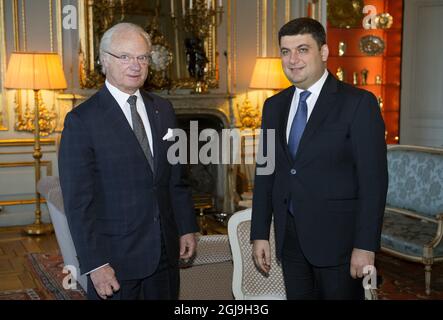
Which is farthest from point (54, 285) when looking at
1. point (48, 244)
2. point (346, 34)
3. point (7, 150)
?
point (346, 34)

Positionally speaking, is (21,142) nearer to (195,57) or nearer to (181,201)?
(195,57)

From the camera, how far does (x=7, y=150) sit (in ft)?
17.7

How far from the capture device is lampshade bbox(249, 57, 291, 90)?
582cm

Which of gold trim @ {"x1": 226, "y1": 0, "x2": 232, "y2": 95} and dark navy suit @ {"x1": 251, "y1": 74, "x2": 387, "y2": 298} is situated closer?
dark navy suit @ {"x1": 251, "y1": 74, "x2": 387, "y2": 298}

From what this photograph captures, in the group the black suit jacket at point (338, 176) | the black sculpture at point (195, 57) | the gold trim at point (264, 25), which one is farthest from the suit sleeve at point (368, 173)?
the gold trim at point (264, 25)

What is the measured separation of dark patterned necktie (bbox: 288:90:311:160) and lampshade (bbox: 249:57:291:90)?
12.6ft

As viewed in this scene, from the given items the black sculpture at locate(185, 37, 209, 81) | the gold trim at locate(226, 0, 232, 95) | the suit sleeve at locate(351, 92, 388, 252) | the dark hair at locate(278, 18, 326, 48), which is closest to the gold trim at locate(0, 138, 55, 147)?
the black sculpture at locate(185, 37, 209, 81)

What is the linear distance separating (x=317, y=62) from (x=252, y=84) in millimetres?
4033

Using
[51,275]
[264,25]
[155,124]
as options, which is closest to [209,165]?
[264,25]

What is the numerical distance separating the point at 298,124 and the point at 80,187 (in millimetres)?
690

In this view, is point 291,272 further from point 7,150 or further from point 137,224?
point 7,150

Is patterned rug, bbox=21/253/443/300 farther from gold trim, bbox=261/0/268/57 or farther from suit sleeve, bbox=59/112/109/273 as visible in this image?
gold trim, bbox=261/0/268/57

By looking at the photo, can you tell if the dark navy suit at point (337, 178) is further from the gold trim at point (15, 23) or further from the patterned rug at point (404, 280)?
the gold trim at point (15, 23)

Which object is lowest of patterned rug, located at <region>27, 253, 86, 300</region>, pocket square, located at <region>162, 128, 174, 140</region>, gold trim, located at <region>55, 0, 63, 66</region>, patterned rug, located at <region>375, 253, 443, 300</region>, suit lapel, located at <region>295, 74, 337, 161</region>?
patterned rug, located at <region>375, 253, 443, 300</region>
